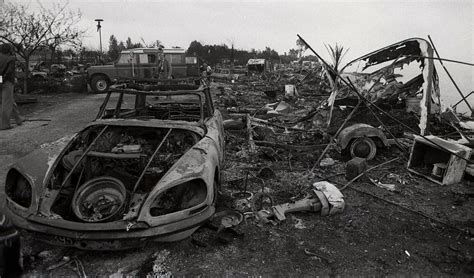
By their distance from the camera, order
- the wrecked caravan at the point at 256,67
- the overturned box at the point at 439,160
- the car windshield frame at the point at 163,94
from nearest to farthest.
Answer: the car windshield frame at the point at 163,94 → the overturned box at the point at 439,160 → the wrecked caravan at the point at 256,67

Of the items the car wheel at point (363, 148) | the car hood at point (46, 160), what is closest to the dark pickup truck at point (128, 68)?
the car wheel at point (363, 148)

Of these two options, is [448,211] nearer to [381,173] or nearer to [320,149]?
[381,173]

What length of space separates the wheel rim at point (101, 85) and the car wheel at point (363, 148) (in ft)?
38.0

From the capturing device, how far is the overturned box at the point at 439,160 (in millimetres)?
4711

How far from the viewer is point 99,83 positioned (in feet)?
45.1

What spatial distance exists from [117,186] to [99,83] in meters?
12.2

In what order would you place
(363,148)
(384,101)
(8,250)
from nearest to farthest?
(8,250) < (363,148) < (384,101)

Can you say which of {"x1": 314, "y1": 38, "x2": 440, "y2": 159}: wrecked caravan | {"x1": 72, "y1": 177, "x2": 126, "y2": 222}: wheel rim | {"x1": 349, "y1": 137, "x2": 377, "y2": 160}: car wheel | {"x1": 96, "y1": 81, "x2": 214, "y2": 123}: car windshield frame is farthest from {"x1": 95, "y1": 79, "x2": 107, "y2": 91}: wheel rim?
{"x1": 72, "y1": 177, "x2": 126, "y2": 222}: wheel rim

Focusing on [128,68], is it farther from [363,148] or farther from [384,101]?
[363,148]

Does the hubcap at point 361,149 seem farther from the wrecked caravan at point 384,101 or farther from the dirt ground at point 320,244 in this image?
the dirt ground at point 320,244

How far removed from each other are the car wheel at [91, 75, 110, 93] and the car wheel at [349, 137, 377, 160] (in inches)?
452

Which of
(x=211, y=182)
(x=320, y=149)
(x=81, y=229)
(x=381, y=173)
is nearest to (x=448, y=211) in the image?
(x=381, y=173)

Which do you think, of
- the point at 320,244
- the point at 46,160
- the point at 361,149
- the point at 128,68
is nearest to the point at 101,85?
the point at 128,68

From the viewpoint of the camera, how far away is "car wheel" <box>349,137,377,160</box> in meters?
5.84
